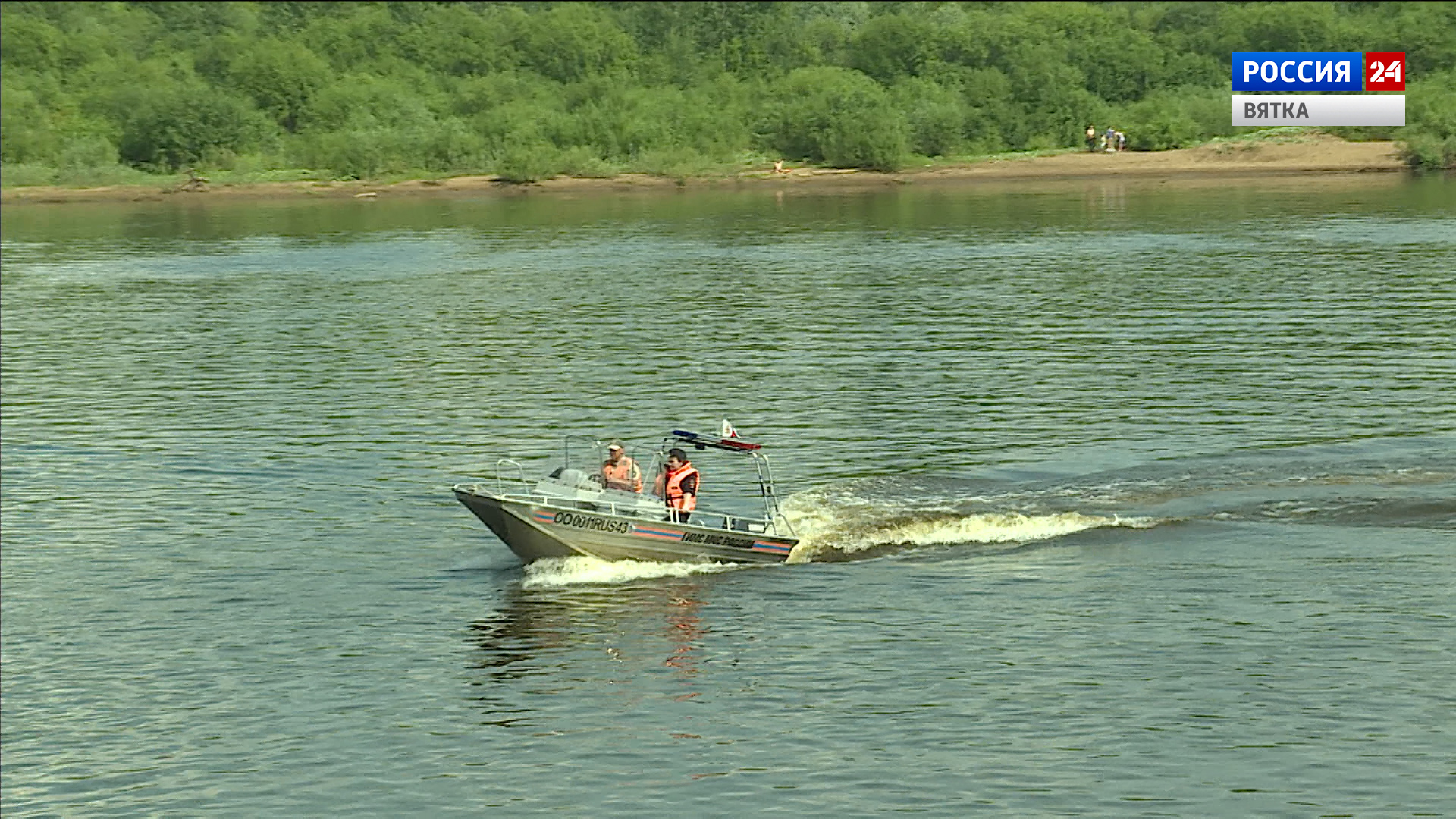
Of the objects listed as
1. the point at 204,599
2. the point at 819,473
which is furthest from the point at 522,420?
the point at 204,599

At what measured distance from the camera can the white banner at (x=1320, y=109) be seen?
147 m

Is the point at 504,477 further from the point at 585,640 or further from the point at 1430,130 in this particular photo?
the point at 1430,130

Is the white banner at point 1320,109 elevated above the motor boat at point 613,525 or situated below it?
A: above

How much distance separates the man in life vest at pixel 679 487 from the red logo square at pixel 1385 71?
12695 cm

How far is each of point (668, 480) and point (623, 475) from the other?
117 cm

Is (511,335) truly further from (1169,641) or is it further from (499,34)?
(499,34)

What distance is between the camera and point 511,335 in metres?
76.1

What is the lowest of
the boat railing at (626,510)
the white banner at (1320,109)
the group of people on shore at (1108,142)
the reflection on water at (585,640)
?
the reflection on water at (585,640)

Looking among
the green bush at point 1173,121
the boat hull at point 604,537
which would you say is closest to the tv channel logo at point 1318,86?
the green bush at point 1173,121

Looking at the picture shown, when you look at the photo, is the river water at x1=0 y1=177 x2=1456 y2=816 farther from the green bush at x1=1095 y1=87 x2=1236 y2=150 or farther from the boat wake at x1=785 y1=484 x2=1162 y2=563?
the green bush at x1=1095 y1=87 x2=1236 y2=150

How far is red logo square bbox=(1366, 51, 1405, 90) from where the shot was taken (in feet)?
516

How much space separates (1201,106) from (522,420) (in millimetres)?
109804

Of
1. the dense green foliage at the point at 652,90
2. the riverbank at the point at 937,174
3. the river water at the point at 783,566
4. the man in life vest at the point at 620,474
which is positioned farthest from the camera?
the dense green foliage at the point at 652,90

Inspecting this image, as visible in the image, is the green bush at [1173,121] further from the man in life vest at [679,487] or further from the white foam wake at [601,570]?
the white foam wake at [601,570]
